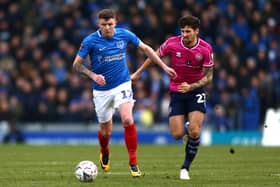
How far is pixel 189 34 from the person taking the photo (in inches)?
556

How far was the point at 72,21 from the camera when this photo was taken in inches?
1312

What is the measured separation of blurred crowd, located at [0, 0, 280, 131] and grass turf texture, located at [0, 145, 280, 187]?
6.72m

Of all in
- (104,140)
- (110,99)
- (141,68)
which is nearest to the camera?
(141,68)

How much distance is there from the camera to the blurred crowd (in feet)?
99.4

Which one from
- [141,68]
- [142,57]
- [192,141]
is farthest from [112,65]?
[142,57]

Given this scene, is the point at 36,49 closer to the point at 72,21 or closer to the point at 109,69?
the point at 72,21

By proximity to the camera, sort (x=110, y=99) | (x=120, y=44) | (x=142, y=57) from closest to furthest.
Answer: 1. (x=120, y=44)
2. (x=110, y=99)
3. (x=142, y=57)

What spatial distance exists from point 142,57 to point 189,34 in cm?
1702

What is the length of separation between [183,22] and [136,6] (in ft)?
64.4

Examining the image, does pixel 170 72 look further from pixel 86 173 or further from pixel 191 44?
pixel 86 173

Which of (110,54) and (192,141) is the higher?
(110,54)

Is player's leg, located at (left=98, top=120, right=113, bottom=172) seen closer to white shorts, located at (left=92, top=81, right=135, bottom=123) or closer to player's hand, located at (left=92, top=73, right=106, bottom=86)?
white shorts, located at (left=92, top=81, right=135, bottom=123)

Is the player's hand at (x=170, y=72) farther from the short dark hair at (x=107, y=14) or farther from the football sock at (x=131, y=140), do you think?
the short dark hair at (x=107, y=14)

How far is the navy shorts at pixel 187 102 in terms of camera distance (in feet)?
47.4
